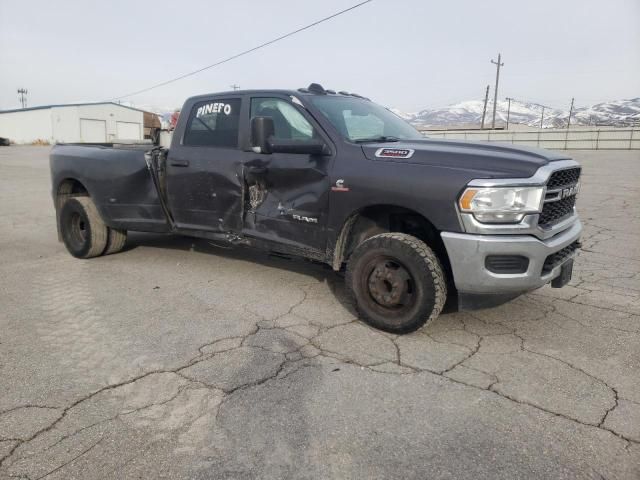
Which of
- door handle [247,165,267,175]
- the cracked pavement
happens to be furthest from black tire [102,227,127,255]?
door handle [247,165,267,175]

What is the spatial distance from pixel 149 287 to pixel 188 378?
206 cm

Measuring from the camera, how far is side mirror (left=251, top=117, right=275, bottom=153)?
389cm

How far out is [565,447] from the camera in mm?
2330

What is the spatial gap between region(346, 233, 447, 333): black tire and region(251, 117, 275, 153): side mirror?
1157 mm

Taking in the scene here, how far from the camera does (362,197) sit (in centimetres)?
370

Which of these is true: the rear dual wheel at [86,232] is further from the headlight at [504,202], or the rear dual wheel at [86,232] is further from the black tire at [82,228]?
the headlight at [504,202]

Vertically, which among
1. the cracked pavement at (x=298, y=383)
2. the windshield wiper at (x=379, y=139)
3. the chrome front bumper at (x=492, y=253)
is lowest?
the cracked pavement at (x=298, y=383)

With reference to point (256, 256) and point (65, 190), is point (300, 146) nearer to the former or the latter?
point (256, 256)

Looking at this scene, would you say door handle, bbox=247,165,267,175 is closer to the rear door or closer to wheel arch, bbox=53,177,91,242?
the rear door

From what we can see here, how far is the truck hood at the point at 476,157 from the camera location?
319 cm

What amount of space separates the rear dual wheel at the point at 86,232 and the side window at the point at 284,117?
257 cm

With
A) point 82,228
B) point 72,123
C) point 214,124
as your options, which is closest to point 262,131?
point 214,124

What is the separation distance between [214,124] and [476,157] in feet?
8.80

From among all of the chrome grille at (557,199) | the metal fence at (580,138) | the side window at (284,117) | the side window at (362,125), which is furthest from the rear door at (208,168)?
the metal fence at (580,138)
